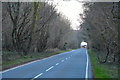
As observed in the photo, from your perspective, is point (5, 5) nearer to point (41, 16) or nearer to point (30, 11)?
point (30, 11)

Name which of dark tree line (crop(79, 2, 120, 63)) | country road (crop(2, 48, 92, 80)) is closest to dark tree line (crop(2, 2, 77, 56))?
dark tree line (crop(79, 2, 120, 63))

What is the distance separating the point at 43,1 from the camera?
126 feet

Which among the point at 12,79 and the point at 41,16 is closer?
the point at 12,79

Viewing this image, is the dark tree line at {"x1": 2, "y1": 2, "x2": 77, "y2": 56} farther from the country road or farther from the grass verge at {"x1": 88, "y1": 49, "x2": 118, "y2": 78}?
the grass verge at {"x1": 88, "y1": 49, "x2": 118, "y2": 78}

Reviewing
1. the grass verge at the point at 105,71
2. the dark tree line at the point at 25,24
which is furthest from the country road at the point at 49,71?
the dark tree line at the point at 25,24

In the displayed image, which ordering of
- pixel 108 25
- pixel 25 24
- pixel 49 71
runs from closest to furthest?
pixel 49 71 < pixel 108 25 < pixel 25 24

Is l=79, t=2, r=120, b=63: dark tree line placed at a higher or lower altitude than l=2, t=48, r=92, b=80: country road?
higher

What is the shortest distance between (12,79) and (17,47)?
72.1 feet

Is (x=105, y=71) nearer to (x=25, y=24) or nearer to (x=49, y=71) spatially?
(x=49, y=71)

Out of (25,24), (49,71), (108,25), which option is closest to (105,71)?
(49,71)

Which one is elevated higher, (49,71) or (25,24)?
(25,24)

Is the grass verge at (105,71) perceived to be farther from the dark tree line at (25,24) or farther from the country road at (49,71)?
the dark tree line at (25,24)

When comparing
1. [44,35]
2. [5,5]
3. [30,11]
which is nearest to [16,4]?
[5,5]

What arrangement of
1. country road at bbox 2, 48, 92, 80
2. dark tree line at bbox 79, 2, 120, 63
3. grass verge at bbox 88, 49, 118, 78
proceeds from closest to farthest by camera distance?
country road at bbox 2, 48, 92, 80, grass verge at bbox 88, 49, 118, 78, dark tree line at bbox 79, 2, 120, 63
